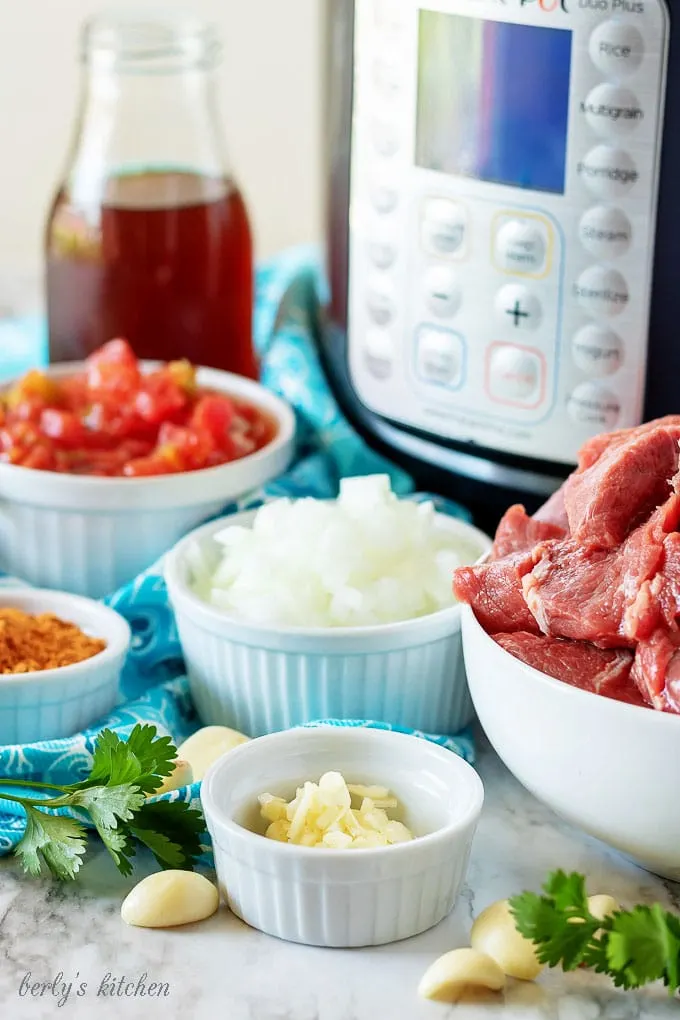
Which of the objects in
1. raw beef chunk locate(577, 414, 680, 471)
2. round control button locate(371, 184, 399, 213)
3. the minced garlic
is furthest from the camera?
round control button locate(371, 184, 399, 213)

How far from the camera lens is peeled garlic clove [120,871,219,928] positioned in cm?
85

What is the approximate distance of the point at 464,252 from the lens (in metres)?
1.14

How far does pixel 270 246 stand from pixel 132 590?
39.0 inches

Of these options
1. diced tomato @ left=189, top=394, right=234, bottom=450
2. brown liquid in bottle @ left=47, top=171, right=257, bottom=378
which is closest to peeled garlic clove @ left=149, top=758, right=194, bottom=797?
diced tomato @ left=189, top=394, right=234, bottom=450

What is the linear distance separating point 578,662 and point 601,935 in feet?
0.54

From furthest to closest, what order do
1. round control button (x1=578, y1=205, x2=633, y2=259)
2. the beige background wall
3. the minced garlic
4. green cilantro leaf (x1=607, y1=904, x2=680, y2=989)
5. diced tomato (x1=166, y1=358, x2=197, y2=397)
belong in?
the beige background wall < diced tomato (x1=166, y1=358, x2=197, y2=397) < round control button (x1=578, y1=205, x2=633, y2=259) < the minced garlic < green cilantro leaf (x1=607, y1=904, x2=680, y2=989)

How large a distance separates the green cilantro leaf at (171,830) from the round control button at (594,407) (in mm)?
432

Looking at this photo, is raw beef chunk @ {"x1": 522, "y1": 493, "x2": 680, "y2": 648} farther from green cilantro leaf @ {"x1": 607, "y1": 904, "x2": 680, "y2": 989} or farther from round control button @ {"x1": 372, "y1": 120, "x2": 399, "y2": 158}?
round control button @ {"x1": 372, "y1": 120, "x2": 399, "y2": 158}

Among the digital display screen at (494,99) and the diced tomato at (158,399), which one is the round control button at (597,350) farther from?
the diced tomato at (158,399)

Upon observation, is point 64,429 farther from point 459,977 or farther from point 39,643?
point 459,977

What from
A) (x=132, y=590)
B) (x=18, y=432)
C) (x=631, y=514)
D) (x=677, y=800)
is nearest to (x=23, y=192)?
(x=18, y=432)

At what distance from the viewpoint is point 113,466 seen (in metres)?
1.23

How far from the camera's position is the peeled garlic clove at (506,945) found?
81cm

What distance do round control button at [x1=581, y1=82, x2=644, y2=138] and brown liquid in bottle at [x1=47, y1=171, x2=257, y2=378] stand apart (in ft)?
1.53
